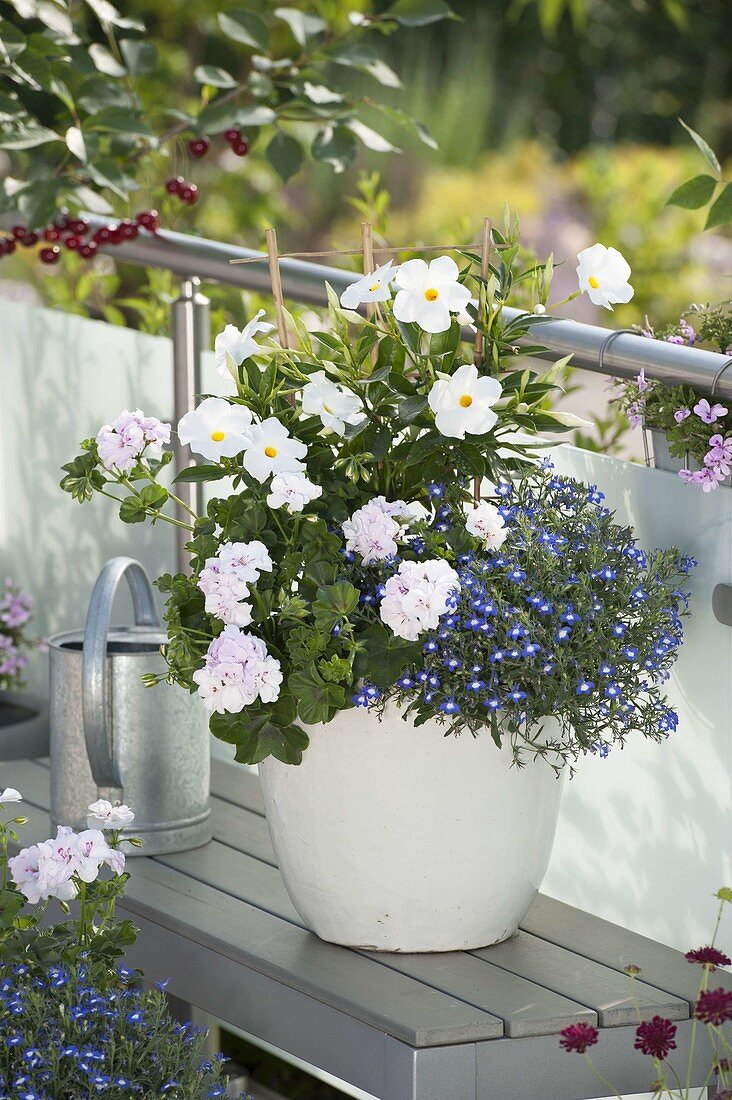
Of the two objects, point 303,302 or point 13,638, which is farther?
point 13,638

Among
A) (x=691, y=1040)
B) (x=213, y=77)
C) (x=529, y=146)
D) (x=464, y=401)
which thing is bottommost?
(x=691, y=1040)

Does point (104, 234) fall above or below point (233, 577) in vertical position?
above

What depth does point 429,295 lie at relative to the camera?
131cm

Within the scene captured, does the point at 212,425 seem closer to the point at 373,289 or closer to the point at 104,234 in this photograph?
the point at 373,289

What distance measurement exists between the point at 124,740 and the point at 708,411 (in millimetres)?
750

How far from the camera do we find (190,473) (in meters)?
1.41

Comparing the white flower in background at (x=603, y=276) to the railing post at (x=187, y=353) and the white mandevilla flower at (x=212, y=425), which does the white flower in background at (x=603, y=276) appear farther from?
the railing post at (x=187, y=353)

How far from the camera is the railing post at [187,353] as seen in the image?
2.14 m

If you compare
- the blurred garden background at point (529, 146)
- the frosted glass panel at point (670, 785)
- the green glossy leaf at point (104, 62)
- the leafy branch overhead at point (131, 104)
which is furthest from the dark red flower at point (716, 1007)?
the blurred garden background at point (529, 146)

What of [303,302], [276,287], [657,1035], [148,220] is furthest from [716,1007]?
[148,220]

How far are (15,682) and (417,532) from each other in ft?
4.21

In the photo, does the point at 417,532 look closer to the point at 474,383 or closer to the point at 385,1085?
the point at 474,383

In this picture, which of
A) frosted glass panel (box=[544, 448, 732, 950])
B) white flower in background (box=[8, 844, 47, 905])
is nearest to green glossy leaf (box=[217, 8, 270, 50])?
frosted glass panel (box=[544, 448, 732, 950])

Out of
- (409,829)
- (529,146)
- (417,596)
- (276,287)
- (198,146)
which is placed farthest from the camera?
(529,146)
